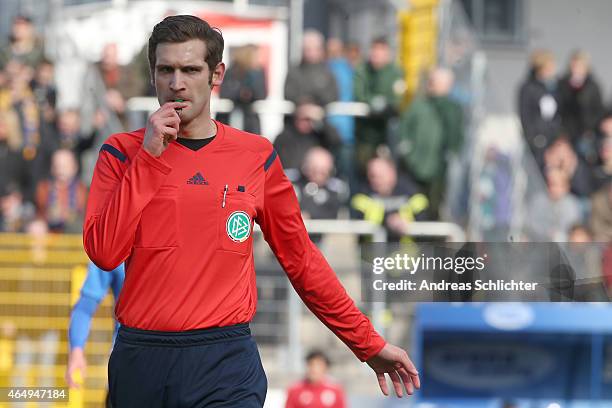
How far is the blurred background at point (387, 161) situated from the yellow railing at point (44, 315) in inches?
0.8

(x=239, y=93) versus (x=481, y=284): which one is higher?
(x=239, y=93)

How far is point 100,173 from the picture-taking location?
363cm

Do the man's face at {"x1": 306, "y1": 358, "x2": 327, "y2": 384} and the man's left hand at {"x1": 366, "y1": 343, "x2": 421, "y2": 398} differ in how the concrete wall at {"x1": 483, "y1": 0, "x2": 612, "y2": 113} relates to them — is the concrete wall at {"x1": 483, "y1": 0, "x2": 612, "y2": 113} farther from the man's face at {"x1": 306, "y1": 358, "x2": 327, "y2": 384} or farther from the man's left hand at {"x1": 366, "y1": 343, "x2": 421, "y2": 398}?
the man's left hand at {"x1": 366, "y1": 343, "x2": 421, "y2": 398}

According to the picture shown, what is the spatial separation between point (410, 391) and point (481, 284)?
2.38 meters

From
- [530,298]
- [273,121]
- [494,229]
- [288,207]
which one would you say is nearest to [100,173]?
[288,207]

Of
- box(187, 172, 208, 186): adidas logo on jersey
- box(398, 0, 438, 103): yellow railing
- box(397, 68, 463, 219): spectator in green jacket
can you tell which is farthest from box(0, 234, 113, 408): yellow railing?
A: box(398, 0, 438, 103): yellow railing

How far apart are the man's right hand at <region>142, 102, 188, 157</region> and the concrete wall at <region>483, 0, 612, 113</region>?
5.87 metres

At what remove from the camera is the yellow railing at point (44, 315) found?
25.1 ft

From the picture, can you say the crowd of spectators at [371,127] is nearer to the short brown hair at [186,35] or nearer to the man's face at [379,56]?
the man's face at [379,56]

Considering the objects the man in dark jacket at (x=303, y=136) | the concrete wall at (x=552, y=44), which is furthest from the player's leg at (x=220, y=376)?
the man in dark jacket at (x=303, y=136)

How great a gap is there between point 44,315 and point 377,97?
3556 mm

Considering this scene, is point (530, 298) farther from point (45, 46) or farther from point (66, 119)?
point (45, 46)

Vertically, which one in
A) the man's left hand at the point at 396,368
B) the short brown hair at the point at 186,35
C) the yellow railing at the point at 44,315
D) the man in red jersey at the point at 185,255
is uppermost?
the short brown hair at the point at 186,35

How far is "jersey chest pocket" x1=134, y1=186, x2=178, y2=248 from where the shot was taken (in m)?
3.59
